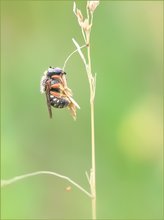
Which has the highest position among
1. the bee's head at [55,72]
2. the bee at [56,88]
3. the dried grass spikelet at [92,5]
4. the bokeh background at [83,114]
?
the dried grass spikelet at [92,5]

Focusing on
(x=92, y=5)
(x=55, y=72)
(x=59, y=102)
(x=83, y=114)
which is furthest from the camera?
(x=83, y=114)

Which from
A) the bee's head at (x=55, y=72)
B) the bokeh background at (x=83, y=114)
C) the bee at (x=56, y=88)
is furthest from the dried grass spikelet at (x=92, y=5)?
the bokeh background at (x=83, y=114)

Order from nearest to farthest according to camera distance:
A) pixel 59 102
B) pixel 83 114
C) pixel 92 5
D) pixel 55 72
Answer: pixel 92 5 < pixel 59 102 < pixel 55 72 < pixel 83 114

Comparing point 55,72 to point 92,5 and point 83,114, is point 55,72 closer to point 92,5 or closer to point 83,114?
point 92,5

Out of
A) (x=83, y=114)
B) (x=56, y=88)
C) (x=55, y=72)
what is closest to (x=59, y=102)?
(x=56, y=88)

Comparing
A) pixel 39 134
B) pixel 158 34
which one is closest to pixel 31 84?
pixel 39 134

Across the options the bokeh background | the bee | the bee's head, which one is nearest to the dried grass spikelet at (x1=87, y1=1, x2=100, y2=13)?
the bee

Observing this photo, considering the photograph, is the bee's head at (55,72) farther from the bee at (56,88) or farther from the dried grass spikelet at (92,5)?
the dried grass spikelet at (92,5)
